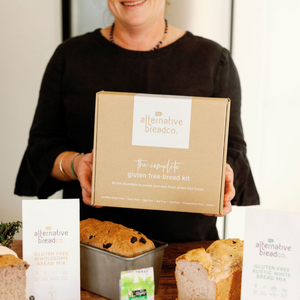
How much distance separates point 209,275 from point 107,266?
0.24 m

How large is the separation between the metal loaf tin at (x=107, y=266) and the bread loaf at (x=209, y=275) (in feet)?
0.23

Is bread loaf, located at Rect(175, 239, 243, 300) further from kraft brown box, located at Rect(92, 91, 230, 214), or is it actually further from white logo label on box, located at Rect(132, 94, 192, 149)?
white logo label on box, located at Rect(132, 94, 192, 149)

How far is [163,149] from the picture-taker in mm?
807

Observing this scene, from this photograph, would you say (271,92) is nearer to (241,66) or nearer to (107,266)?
(241,66)

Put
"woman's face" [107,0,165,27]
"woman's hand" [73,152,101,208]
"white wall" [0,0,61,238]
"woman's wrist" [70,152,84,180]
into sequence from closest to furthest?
"woman's hand" [73,152,101,208] → "woman's wrist" [70,152,84,180] → "woman's face" [107,0,165,27] → "white wall" [0,0,61,238]

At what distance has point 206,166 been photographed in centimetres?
80

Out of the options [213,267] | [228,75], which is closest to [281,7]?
[228,75]

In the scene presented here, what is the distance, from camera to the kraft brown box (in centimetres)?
79

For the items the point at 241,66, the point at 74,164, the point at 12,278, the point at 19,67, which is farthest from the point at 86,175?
the point at 241,66

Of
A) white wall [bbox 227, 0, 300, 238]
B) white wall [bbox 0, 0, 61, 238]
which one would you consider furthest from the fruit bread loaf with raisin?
white wall [bbox 227, 0, 300, 238]

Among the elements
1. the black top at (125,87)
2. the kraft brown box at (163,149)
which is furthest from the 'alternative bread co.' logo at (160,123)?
the black top at (125,87)

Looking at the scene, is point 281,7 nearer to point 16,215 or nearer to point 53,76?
point 53,76

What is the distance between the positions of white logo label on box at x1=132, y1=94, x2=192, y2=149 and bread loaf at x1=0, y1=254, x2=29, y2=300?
37 cm

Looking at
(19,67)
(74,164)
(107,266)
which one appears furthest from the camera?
(19,67)
